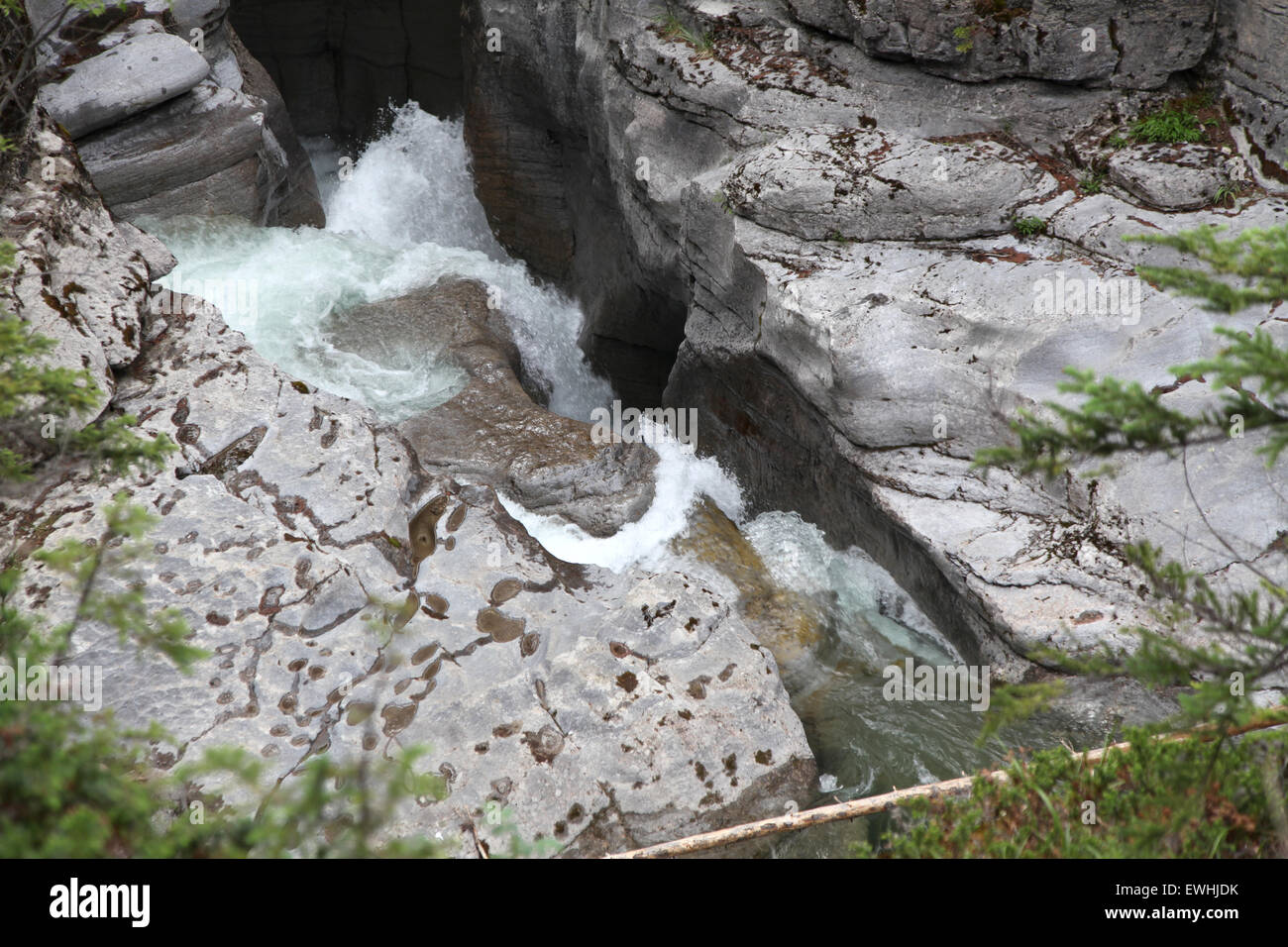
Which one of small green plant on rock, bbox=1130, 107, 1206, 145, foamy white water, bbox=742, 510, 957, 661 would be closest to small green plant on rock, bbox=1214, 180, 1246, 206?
small green plant on rock, bbox=1130, 107, 1206, 145

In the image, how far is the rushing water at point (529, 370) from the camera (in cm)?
692

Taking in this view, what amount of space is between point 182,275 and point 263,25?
7455 millimetres

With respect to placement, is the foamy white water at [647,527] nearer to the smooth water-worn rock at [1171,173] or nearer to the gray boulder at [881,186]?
the gray boulder at [881,186]

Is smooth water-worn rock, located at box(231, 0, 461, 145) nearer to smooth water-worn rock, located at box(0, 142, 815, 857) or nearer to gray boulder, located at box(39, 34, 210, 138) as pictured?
gray boulder, located at box(39, 34, 210, 138)

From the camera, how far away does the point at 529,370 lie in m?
12.5

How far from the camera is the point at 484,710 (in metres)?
6.00

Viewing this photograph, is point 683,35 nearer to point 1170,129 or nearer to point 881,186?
point 881,186

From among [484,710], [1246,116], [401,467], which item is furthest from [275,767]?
[1246,116]

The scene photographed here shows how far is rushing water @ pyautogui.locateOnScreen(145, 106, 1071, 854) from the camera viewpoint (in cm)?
692

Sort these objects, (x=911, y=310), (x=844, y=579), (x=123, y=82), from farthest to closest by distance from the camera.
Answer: (x=123, y=82), (x=844, y=579), (x=911, y=310)

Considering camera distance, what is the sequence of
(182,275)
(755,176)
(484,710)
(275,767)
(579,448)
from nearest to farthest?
(275,767) → (484,710) → (755,176) → (579,448) → (182,275)

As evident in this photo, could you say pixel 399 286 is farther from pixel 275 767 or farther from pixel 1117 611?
pixel 1117 611

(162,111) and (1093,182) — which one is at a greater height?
(162,111)

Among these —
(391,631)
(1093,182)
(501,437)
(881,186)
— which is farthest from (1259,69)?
(391,631)
